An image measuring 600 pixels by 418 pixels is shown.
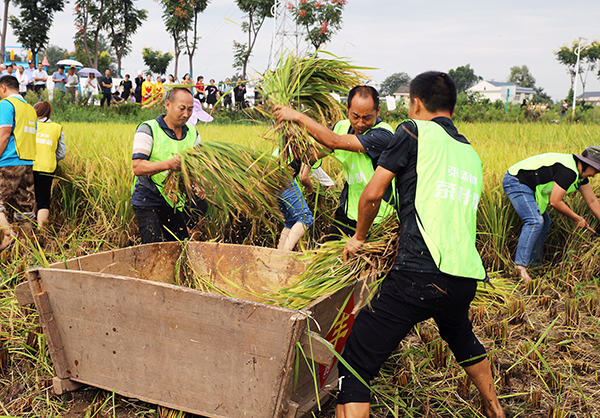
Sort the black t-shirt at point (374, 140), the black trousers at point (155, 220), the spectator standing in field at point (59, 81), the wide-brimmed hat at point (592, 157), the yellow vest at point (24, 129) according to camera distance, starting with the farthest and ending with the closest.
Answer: the spectator standing in field at point (59, 81) < the yellow vest at point (24, 129) < the wide-brimmed hat at point (592, 157) < the black trousers at point (155, 220) < the black t-shirt at point (374, 140)

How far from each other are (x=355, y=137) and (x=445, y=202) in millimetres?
896

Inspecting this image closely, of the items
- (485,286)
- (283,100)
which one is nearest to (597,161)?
(485,286)

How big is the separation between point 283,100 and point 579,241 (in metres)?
3.15

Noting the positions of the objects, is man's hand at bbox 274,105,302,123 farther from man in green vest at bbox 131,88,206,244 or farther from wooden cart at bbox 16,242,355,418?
man in green vest at bbox 131,88,206,244

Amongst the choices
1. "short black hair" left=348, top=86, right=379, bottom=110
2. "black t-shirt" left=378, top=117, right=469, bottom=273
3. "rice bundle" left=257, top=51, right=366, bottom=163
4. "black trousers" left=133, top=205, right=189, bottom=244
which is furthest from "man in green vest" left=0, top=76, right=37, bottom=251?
"black t-shirt" left=378, top=117, right=469, bottom=273

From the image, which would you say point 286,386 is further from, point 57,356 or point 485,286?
point 485,286

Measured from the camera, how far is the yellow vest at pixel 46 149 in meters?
4.57

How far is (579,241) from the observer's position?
418 centimetres

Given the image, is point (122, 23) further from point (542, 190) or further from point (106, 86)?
point (542, 190)

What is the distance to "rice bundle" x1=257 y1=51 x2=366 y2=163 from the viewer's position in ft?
7.94

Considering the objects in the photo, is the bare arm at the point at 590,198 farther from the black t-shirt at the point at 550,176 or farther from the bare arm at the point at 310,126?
the bare arm at the point at 310,126

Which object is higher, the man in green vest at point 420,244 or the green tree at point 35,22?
the green tree at point 35,22

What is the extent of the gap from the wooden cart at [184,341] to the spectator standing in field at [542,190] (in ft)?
7.81

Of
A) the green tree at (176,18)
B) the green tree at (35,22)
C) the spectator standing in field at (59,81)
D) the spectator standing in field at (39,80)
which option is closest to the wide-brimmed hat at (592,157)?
the spectator standing in field at (39,80)
